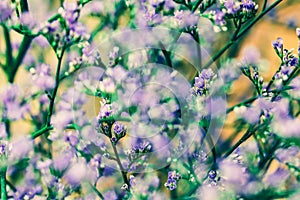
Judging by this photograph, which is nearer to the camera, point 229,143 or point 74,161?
point 74,161

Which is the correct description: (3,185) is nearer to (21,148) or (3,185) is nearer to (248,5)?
(21,148)

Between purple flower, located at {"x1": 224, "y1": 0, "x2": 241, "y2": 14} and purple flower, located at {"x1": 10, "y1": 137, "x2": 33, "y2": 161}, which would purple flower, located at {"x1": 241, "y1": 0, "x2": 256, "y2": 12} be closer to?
purple flower, located at {"x1": 224, "y1": 0, "x2": 241, "y2": 14}

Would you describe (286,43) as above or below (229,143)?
above

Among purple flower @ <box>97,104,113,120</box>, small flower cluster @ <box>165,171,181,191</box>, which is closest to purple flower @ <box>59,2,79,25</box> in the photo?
purple flower @ <box>97,104,113,120</box>

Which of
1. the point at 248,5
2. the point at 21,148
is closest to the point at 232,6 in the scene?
the point at 248,5

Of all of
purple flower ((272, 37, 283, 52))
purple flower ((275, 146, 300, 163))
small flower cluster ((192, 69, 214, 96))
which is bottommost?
purple flower ((275, 146, 300, 163))

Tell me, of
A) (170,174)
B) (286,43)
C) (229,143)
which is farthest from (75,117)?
(286,43)

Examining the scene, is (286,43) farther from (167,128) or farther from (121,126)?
(121,126)

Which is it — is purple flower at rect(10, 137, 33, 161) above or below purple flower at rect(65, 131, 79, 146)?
below

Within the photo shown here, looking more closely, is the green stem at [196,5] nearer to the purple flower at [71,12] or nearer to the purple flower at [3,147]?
the purple flower at [71,12]

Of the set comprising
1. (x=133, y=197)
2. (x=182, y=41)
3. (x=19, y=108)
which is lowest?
(x=133, y=197)

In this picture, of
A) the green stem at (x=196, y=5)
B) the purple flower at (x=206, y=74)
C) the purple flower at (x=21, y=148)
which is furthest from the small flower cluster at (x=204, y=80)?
the purple flower at (x=21, y=148)
